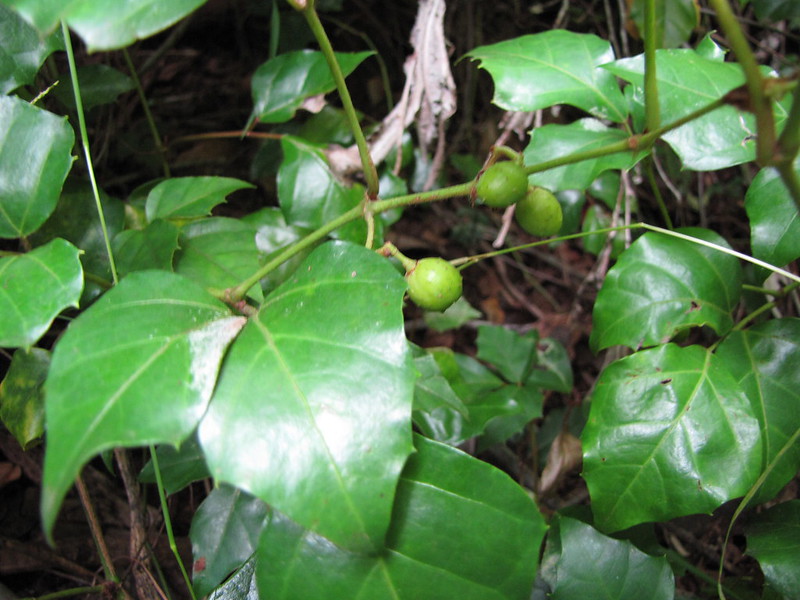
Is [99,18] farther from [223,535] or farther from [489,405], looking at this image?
[489,405]

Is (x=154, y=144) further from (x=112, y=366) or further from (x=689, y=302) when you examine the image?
(x=689, y=302)

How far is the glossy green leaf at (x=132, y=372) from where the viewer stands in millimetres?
646

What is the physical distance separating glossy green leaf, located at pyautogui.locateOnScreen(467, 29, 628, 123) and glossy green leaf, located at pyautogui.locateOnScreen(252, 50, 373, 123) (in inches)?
17.2

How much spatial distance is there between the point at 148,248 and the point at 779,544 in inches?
55.4

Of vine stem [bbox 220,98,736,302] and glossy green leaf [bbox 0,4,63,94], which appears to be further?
glossy green leaf [bbox 0,4,63,94]

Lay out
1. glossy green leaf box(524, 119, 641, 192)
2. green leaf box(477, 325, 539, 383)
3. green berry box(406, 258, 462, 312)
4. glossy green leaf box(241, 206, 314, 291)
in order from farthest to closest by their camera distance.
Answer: green leaf box(477, 325, 539, 383) < glossy green leaf box(241, 206, 314, 291) < glossy green leaf box(524, 119, 641, 192) < green berry box(406, 258, 462, 312)

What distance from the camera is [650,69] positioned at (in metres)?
1.01

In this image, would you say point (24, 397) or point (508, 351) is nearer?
point (24, 397)

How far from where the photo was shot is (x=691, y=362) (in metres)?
1.10

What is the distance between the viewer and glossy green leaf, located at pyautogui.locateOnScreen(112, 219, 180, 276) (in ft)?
3.69

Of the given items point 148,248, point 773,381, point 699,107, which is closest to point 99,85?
point 148,248

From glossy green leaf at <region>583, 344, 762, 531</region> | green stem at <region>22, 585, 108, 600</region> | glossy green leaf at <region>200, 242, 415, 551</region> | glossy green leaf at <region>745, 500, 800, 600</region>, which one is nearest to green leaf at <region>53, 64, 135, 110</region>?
glossy green leaf at <region>200, 242, 415, 551</region>

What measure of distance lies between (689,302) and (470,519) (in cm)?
63

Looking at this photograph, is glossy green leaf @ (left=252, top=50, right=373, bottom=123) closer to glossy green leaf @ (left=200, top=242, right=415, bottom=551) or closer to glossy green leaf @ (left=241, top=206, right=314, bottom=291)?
glossy green leaf @ (left=241, top=206, right=314, bottom=291)
